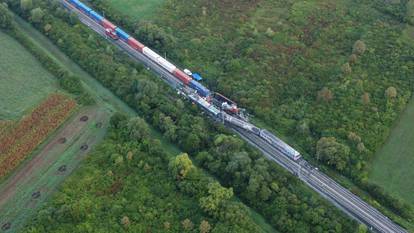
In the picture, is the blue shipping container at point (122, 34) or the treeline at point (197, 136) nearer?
the treeline at point (197, 136)

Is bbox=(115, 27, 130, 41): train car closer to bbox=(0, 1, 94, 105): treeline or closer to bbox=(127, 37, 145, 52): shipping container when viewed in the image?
bbox=(127, 37, 145, 52): shipping container

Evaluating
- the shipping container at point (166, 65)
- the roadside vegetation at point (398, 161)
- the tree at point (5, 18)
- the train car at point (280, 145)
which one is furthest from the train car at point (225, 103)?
the tree at point (5, 18)

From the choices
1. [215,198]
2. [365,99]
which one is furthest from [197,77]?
[365,99]

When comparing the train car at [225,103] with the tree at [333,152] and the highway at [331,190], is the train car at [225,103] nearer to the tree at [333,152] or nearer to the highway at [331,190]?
the highway at [331,190]

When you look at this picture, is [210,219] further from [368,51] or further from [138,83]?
[368,51]

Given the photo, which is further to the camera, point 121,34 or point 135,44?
point 121,34

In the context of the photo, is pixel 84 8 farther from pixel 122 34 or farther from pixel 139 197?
pixel 139 197
